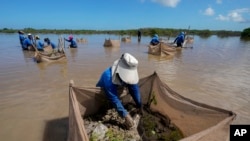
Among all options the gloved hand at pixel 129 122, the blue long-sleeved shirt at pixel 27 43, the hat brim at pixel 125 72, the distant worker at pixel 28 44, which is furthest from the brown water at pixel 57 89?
the blue long-sleeved shirt at pixel 27 43

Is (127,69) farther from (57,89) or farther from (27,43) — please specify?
(27,43)

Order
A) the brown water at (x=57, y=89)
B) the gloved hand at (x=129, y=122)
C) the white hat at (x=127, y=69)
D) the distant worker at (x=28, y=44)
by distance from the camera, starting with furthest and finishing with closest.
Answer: the distant worker at (x=28, y=44) < the brown water at (x=57, y=89) < the gloved hand at (x=129, y=122) < the white hat at (x=127, y=69)

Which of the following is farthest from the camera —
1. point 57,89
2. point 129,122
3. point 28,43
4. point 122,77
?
point 28,43

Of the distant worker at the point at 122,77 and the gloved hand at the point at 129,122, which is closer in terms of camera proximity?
the distant worker at the point at 122,77

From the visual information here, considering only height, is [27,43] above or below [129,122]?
above

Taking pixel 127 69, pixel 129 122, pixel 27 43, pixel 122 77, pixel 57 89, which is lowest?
pixel 57 89

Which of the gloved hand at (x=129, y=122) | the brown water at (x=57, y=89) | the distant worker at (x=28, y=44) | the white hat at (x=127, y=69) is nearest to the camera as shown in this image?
the white hat at (x=127, y=69)

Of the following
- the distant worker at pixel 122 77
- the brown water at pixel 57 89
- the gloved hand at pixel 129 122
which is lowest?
the brown water at pixel 57 89

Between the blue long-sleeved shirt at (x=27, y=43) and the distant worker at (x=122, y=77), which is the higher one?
the distant worker at (x=122, y=77)

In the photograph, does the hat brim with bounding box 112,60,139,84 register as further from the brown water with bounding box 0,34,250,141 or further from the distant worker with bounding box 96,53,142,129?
the brown water with bounding box 0,34,250,141

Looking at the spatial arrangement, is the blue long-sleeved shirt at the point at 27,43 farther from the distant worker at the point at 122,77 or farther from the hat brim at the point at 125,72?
the hat brim at the point at 125,72

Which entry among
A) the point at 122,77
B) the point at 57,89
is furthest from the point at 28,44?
the point at 122,77

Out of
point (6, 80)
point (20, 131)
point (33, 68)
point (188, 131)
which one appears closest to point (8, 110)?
point (20, 131)

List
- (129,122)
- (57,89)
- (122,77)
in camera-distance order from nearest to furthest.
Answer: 1. (122,77)
2. (129,122)
3. (57,89)
